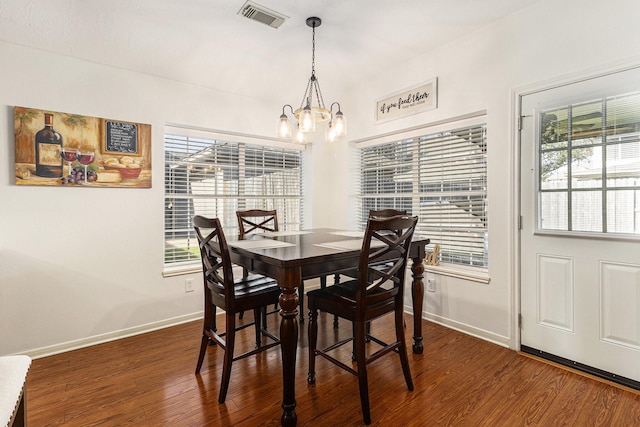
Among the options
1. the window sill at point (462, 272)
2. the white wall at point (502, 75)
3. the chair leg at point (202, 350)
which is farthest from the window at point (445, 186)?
the chair leg at point (202, 350)

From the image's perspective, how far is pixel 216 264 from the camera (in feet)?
6.48

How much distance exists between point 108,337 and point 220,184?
171 cm

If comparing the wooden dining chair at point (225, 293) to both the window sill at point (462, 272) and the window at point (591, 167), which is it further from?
the window at point (591, 167)

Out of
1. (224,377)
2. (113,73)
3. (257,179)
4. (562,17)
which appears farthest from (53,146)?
(562,17)

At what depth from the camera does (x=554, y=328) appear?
7.40 ft

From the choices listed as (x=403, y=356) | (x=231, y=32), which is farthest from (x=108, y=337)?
(x=231, y=32)

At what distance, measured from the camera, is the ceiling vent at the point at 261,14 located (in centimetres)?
219

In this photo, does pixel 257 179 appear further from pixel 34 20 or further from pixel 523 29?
pixel 523 29

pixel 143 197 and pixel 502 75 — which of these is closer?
pixel 502 75

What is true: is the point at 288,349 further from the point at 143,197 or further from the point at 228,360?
the point at 143,197

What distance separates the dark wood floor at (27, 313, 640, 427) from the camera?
1695mm

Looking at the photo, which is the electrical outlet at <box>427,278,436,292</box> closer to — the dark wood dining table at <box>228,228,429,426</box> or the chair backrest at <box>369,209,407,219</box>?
the chair backrest at <box>369,209,407,219</box>

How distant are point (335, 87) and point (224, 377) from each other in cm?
308

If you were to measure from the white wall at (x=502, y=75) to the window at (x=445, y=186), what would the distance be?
0.21 metres
